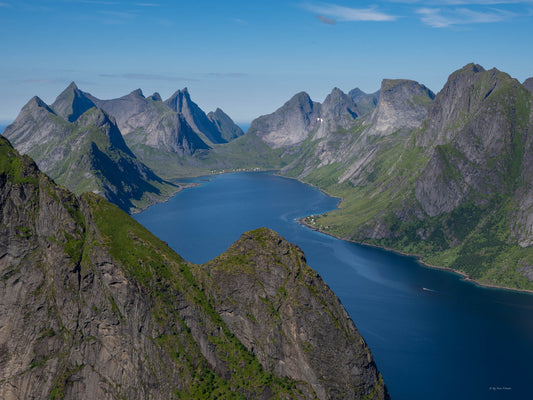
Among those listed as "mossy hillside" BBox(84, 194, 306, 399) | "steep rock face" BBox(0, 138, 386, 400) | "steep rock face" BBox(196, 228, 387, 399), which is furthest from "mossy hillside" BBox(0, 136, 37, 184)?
"steep rock face" BBox(196, 228, 387, 399)

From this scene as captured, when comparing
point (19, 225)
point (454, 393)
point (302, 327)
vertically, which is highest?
point (19, 225)

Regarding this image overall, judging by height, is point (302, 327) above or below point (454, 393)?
above

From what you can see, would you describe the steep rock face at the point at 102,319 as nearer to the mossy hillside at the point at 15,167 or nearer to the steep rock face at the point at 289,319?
the mossy hillside at the point at 15,167

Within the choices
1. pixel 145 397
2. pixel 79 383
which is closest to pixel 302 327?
pixel 145 397

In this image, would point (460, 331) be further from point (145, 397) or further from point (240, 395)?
point (145, 397)

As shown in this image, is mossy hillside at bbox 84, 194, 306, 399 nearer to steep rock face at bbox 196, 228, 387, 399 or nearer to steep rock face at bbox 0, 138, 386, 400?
steep rock face at bbox 0, 138, 386, 400

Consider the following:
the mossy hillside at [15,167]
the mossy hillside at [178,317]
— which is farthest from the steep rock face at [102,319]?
the mossy hillside at [15,167]
